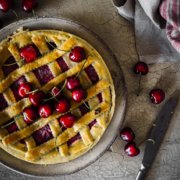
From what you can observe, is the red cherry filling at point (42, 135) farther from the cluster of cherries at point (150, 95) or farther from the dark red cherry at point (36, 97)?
the cluster of cherries at point (150, 95)

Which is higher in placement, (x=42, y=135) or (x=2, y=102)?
(x=2, y=102)

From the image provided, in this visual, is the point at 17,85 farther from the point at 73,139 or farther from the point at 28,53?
the point at 73,139

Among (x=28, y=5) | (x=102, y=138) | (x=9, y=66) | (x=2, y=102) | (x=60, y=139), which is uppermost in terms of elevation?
(x=28, y=5)

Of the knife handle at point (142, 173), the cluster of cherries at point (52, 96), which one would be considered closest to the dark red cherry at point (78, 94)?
the cluster of cherries at point (52, 96)

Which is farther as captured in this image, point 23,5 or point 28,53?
point 23,5

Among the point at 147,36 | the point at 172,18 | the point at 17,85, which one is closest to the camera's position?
the point at 172,18

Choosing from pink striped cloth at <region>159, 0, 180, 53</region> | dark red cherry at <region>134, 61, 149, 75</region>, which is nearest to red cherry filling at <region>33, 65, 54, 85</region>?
dark red cherry at <region>134, 61, 149, 75</region>

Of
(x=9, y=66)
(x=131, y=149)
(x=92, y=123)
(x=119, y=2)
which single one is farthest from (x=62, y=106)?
(x=119, y=2)

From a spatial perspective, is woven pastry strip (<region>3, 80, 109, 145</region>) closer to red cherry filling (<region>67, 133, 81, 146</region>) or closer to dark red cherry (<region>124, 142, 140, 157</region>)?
red cherry filling (<region>67, 133, 81, 146</region>)
